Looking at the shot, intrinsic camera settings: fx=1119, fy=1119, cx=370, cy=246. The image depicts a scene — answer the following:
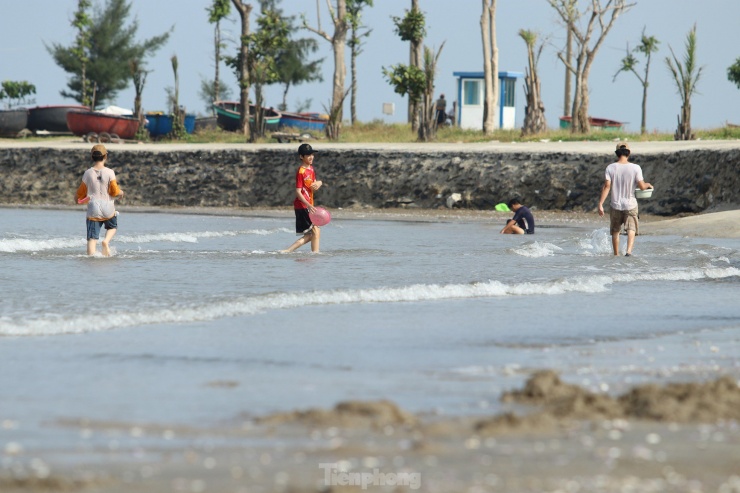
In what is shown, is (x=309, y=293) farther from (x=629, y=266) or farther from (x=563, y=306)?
(x=629, y=266)

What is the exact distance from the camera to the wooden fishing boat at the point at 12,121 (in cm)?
4784

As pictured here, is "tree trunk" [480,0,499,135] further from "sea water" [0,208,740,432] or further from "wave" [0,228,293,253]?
"sea water" [0,208,740,432]

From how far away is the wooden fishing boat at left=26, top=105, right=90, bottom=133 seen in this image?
4819 centimetres

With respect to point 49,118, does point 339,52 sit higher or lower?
higher

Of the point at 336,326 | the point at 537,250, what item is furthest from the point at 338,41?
the point at 336,326

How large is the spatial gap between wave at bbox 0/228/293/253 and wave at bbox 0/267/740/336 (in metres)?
7.09

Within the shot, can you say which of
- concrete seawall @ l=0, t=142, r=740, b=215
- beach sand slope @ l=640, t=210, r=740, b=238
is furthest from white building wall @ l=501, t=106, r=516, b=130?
beach sand slope @ l=640, t=210, r=740, b=238

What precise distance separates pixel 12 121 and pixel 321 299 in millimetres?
41522

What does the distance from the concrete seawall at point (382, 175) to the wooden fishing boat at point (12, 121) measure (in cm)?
1321

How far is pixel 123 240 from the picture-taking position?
59.4 ft

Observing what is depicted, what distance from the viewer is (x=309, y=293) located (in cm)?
1001

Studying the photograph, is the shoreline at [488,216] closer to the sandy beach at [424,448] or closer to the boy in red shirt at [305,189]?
the boy in red shirt at [305,189]

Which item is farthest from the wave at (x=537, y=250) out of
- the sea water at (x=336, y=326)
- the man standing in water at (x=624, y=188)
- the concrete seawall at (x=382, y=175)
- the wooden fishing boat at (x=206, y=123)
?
the wooden fishing boat at (x=206, y=123)

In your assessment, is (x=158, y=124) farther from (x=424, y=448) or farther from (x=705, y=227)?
(x=424, y=448)
